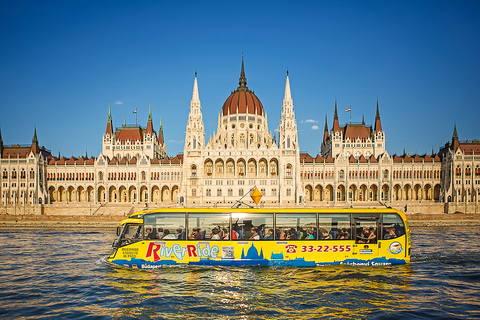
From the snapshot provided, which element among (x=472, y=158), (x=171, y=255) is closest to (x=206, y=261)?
(x=171, y=255)

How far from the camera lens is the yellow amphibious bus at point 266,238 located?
58.4 ft

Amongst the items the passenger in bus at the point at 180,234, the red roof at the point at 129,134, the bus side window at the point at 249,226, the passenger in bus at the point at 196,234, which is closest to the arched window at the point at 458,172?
the bus side window at the point at 249,226

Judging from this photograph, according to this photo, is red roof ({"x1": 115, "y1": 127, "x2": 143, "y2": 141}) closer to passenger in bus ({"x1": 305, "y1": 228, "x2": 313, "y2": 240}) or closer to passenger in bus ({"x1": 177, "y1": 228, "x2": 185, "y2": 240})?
passenger in bus ({"x1": 177, "y1": 228, "x2": 185, "y2": 240})

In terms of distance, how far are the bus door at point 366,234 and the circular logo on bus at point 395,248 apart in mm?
773

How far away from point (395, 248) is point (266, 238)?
6321mm

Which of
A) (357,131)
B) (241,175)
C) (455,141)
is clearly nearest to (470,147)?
(455,141)

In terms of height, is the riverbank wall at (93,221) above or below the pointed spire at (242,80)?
below

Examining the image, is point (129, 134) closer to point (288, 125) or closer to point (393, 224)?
point (288, 125)

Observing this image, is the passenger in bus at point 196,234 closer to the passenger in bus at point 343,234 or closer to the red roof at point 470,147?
the passenger in bus at point 343,234

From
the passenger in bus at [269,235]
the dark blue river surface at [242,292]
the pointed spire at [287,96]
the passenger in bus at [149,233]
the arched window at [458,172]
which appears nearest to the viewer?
the dark blue river surface at [242,292]

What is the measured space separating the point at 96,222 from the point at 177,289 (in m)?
47.9

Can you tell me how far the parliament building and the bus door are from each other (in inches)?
2376

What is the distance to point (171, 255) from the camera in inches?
707

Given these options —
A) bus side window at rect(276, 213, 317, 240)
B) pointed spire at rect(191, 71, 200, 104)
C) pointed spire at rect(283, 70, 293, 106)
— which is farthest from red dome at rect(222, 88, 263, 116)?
bus side window at rect(276, 213, 317, 240)
